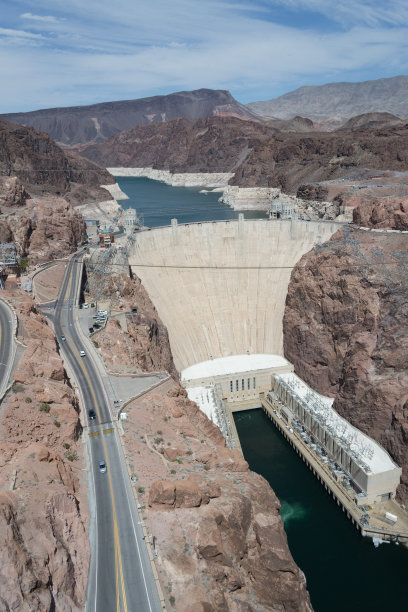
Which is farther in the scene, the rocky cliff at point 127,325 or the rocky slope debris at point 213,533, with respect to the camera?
the rocky cliff at point 127,325

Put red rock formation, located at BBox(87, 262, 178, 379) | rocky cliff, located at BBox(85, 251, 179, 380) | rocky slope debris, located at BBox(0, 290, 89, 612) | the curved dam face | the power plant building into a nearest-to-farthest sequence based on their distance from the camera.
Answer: rocky slope debris, located at BBox(0, 290, 89, 612) → the power plant building → red rock formation, located at BBox(87, 262, 178, 379) → rocky cliff, located at BBox(85, 251, 179, 380) → the curved dam face

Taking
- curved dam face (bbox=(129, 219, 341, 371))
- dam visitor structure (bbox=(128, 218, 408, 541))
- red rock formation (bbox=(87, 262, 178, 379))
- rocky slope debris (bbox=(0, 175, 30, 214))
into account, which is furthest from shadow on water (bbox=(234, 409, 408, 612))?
rocky slope debris (bbox=(0, 175, 30, 214))

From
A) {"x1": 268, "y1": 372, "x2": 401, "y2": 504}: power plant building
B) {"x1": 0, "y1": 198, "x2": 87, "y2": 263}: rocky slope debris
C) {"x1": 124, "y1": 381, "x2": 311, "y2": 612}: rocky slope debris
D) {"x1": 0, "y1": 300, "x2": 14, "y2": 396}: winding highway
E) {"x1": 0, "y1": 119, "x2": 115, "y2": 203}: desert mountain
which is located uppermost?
{"x1": 0, "y1": 119, "x2": 115, "y2": 203}: desert mountain

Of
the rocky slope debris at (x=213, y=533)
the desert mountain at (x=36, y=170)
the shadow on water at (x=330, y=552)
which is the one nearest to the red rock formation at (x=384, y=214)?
the shadow on water at (x=330, y=552)

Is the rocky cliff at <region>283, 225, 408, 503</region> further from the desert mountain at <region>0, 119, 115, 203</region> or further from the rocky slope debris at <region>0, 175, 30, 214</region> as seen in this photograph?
the desert mountain at <region>0, 119, 115, 203</region>

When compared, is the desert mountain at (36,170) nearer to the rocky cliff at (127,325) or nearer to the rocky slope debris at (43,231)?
the rocky slope debris at (43,231)

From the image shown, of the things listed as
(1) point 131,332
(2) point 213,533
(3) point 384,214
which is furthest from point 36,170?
(2) point 213,533

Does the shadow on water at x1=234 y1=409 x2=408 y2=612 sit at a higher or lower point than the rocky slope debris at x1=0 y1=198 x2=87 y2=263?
lower
